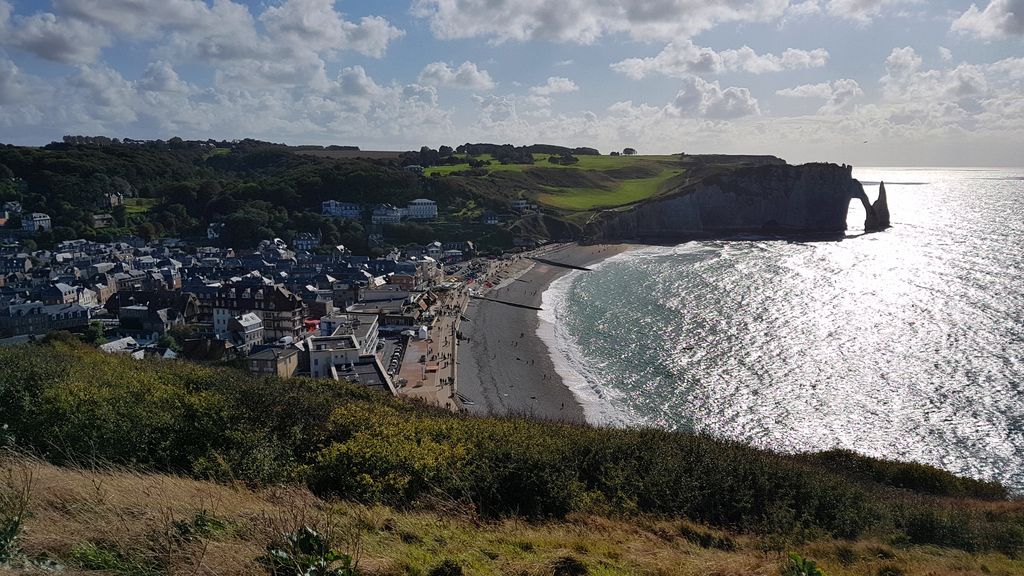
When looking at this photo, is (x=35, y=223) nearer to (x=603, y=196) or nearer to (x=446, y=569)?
(x=603, y=196)

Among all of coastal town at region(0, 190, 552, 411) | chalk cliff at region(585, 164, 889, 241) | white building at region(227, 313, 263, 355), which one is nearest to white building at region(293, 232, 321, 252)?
coastal town at region(0, 190, 552, 411)

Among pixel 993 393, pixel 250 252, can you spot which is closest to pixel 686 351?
pixel 993 393

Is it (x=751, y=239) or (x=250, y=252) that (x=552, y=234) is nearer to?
(x=751, y=239)

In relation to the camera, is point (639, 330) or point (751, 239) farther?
point (751, 239)

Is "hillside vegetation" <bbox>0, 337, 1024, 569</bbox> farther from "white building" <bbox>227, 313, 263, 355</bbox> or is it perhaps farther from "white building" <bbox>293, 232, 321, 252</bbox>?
"white building" <bbox>293, 232, 321, 252</bbox>

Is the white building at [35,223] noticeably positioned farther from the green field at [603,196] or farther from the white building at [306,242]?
the green field at [603,196]

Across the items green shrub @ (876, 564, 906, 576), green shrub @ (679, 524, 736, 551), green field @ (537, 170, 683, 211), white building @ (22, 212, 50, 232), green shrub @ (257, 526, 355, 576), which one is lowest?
green shrub @ (876, 564, 906, 576)

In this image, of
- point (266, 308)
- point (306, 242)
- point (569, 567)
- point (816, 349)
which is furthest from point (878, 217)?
point (569, 567)
